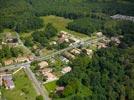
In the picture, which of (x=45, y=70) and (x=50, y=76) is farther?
(x=45, y=70)

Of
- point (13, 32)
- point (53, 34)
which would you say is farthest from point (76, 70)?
point (13, 32)

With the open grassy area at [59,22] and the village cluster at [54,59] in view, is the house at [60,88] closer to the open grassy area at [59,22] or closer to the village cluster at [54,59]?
the village cluster at [54,59]

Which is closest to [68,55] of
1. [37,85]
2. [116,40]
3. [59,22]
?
[37,85]

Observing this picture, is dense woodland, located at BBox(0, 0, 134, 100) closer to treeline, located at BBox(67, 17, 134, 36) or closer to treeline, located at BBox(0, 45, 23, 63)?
treeline, located at BBox(67, 17, 134, 36)

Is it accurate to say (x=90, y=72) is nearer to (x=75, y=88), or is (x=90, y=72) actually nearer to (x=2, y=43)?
(x=75, y=88)

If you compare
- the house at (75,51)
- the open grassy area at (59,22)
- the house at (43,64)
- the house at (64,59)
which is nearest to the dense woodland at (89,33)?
the open grassy area at (59,22)

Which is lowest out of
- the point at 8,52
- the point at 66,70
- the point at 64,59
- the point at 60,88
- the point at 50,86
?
the point at 50,86

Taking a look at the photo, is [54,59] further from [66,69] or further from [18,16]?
[18,16]

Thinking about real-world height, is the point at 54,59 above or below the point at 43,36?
below
